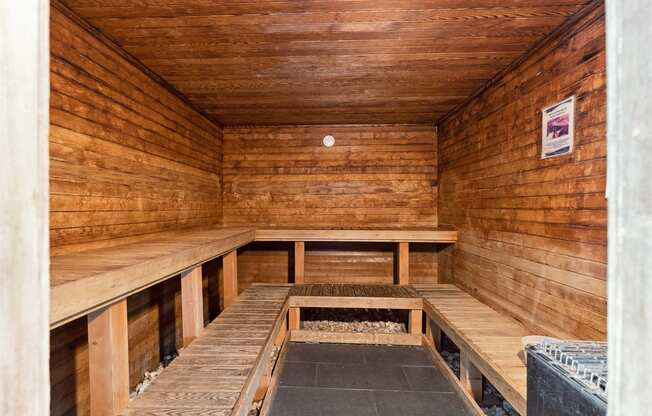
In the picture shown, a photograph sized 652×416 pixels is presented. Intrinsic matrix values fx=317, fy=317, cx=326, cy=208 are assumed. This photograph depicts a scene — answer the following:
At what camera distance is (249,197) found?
18.7ft

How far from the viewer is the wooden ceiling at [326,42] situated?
2.24 metres

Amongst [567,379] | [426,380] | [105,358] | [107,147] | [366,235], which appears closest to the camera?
[567,379]

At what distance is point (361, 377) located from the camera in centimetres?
344

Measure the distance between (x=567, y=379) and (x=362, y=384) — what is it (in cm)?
253

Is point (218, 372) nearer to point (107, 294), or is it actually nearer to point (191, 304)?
point (191, 304)

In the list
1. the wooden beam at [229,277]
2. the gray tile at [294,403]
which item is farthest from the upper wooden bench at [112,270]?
the gray tile at [294,403]

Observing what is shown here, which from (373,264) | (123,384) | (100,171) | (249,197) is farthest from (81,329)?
(373,264)

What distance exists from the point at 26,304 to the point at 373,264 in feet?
17.6

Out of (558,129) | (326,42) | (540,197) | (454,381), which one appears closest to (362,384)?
(454,381)

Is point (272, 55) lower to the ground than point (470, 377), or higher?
higher

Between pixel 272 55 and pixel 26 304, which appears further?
pixel 272 55

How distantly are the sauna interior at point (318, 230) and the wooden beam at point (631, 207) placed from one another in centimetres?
52

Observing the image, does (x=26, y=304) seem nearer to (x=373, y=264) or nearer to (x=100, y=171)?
(x=100, y=171)

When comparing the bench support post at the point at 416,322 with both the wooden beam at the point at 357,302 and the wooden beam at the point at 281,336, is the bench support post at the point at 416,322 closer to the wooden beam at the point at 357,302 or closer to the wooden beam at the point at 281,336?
the wooden beam at the point at 357,302
